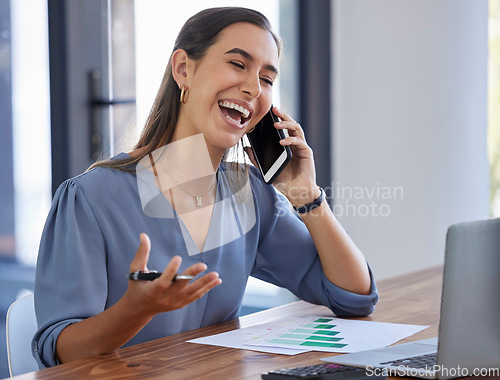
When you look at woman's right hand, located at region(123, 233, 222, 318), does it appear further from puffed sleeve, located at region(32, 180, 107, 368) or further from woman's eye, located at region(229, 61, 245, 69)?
woman's eye, located at region(229, 61, 245, 69)

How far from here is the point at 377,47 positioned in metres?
3.03

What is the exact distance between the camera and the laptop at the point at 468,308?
753mm

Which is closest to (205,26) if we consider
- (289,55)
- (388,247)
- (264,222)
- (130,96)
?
(264,222)

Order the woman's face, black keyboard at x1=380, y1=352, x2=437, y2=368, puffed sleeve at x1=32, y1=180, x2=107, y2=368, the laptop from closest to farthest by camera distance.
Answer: the laptop, black keyboard at x1=380, y1=352, x2=437, y2=368, puffed sleeve at x1=32, y1=180, x2=107, y2=368, the woman's face

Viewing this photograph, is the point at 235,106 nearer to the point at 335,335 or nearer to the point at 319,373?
the point at 335,335

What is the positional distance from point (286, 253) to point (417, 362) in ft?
2.19

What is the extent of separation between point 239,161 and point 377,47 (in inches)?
65.3

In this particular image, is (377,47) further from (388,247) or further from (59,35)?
(59,35)

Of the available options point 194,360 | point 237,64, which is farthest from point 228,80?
point 194,360

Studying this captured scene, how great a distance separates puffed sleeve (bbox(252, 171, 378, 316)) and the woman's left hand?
0.21 feet

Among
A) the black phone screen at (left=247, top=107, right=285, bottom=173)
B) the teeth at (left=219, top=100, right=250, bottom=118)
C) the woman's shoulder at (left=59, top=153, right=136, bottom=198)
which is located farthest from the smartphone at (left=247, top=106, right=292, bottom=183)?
the woman's shoulder at (left=59, top=153, right=136, bottom=198)

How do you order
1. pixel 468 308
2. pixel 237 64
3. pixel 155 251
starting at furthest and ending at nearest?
pixel 237 64
pixel 155 251
pixel 468 308

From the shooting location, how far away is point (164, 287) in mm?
865

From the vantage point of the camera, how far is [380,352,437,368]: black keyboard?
34.2 inches
